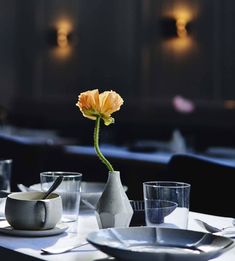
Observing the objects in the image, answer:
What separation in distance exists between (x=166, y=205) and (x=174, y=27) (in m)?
5.35

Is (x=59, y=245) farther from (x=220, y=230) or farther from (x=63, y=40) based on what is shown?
(x=63, y=40)

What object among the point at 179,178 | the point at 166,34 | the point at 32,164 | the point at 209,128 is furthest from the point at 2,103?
Result: the point at 179,178

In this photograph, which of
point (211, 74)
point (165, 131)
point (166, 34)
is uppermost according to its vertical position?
point (166, 34)

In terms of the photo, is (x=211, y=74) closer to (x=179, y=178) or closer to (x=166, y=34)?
(x=166, y=34)

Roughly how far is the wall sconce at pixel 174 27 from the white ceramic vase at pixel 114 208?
5.19 metres

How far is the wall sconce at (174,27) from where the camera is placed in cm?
635

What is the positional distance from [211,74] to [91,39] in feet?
5.76

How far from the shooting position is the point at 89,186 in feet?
6.05

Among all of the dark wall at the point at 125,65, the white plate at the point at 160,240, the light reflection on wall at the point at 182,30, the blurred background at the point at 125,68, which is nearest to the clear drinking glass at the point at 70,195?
the white plate at the point at 160,240

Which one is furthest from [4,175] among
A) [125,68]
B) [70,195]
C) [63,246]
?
[125,68]

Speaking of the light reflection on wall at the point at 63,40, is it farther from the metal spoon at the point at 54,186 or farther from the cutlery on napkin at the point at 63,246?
the cutlery on napkin at the point at 63,246

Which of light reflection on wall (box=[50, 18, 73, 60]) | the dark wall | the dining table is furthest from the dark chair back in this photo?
light reflection on wall (box=[50, 18, 73, 60])

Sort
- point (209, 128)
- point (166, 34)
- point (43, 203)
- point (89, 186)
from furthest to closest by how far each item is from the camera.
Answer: point (166, 34) < point (209, 128) < point (89, 186) < point (43, 203)

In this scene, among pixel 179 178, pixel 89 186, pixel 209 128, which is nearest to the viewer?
pixel 89 186
